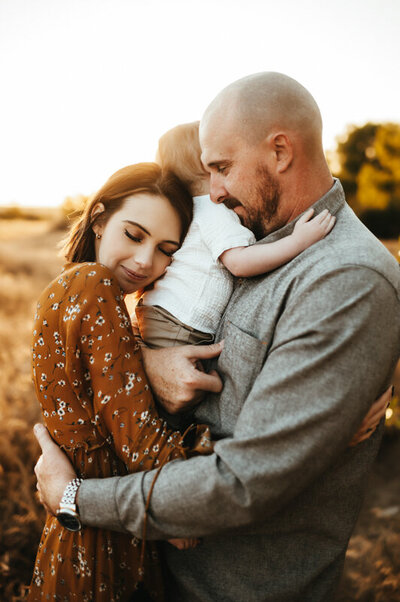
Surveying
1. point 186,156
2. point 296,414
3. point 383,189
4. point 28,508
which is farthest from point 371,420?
point 383,189

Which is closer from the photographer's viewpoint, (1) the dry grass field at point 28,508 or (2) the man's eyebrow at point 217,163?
(2) the man's eyebrow at point 217,163

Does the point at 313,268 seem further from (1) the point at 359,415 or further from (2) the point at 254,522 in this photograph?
(2) the point at 254,522

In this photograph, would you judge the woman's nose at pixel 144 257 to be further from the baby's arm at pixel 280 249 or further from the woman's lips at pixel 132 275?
the baby's arm at pixel 280 249

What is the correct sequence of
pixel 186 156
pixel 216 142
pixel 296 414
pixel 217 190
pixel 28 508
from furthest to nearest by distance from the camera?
pixel 28 508 < pixel 186 156 < pixel 217 190 < pixel 216 142 < pixel 296 414

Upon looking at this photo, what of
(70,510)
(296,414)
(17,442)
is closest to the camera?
(296,414)

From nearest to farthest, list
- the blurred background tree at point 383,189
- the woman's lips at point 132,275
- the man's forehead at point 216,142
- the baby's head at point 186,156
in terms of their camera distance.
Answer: the man's forehead at point 216,142, the woman's lips at point 132,275, the baby's head at point 186,156, the blurred background tree at point 383,189

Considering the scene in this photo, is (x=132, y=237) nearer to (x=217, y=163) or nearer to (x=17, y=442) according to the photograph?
(x=217, y=163)

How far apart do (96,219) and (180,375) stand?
0.86 m

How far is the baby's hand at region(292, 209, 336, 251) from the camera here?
1752 mm

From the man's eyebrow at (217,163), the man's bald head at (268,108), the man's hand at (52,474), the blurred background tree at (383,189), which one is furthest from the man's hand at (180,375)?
the blurred background tree at (383,189)

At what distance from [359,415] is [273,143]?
103cm

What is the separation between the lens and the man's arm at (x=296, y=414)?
1424mm

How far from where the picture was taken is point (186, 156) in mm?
2246

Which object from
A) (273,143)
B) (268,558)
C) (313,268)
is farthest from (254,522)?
(273,143)
